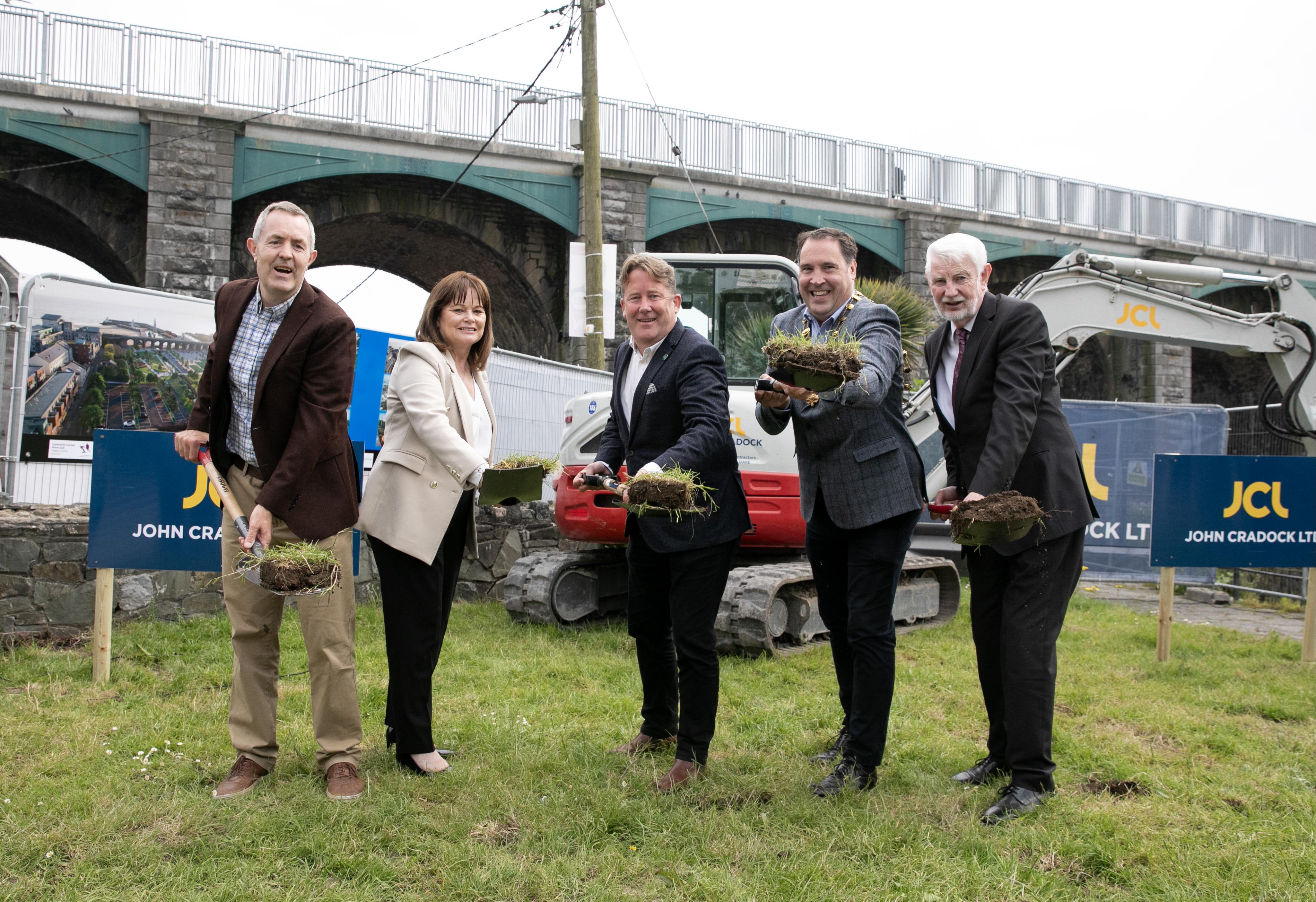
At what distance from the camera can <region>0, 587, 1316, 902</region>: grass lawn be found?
284 centimetres

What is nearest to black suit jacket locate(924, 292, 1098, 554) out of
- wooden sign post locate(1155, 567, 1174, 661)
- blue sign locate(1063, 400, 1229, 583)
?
wooden sign post locate(1155, 567, 1174, 661)

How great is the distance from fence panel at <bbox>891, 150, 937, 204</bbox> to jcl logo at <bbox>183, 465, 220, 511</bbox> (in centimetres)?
1822

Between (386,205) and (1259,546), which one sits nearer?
(1259,546)

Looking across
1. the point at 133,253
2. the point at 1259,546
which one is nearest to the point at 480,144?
the point at 133,253

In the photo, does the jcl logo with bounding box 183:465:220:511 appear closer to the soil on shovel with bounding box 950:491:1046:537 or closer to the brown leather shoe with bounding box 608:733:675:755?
the brown leather shoe with bounding box 608:733:675:755

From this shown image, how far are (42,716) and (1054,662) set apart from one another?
4392 mm

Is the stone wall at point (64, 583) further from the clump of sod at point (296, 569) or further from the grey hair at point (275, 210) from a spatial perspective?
the grey hair at point (275, 210)

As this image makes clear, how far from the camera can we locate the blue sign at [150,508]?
17.5 feet

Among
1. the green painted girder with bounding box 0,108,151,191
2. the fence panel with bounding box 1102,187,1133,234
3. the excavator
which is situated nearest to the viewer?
the excavator

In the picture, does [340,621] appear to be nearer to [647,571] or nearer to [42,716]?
[647,571]

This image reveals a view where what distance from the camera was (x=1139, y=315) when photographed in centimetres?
823

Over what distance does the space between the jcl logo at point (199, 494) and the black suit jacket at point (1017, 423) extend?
400cm

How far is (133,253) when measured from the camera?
16281mm

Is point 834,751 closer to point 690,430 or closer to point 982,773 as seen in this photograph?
point 982,773
